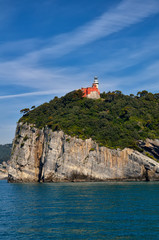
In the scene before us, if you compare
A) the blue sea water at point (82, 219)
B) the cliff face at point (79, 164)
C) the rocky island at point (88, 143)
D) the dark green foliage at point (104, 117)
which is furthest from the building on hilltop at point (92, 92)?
the blue sea water at point (82, 219)

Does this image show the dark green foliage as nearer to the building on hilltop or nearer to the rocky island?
the rocky island

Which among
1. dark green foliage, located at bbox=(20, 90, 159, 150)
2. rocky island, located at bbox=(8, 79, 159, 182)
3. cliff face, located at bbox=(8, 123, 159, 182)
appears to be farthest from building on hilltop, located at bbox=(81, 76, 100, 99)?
cliff face, located at bbox=(8, 123, 159, 182)

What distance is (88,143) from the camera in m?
76.1

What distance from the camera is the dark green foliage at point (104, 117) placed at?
7812 centimetres

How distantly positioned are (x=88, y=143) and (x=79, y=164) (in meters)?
6.48

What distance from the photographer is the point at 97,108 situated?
95375 millimetres

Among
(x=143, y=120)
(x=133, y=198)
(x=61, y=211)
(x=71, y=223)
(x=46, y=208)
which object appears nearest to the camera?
(x=71, y=223)

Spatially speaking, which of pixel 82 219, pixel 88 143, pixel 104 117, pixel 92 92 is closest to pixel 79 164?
pixel 88 143

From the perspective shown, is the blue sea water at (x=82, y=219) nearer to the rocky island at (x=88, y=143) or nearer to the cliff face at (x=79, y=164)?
the cliff face at (x=79, y=164)

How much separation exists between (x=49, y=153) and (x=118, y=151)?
19105 millimetres

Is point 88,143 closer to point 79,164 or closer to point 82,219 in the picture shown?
point 79,164

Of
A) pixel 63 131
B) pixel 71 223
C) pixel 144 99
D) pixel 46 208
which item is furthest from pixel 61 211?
pixel 144 99

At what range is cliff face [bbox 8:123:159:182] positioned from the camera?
71375mm

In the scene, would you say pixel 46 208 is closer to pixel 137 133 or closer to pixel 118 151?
pixel 118 151
